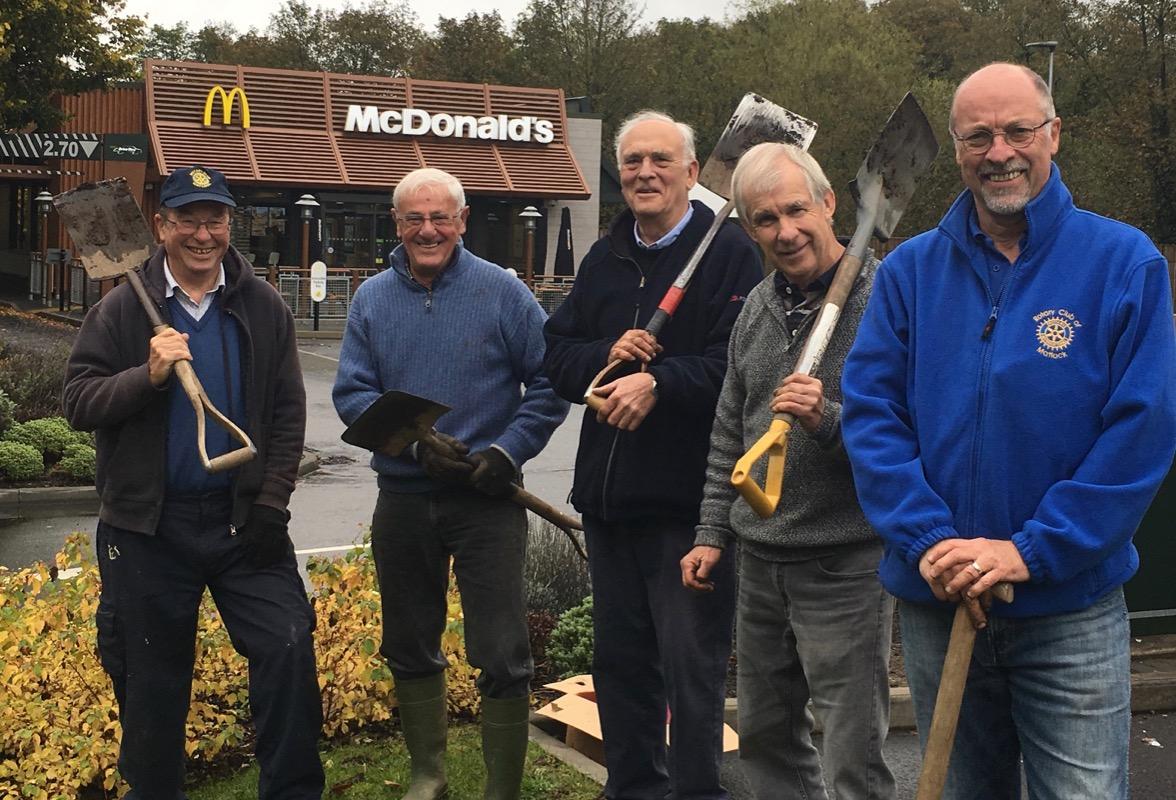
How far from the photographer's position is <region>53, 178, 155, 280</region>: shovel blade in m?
4.62

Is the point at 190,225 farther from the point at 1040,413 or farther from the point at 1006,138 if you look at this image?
the point at 1040,413

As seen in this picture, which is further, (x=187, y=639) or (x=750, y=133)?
(x=750, y=133)

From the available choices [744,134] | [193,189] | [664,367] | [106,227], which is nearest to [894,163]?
[744,134]

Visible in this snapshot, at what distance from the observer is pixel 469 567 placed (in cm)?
459

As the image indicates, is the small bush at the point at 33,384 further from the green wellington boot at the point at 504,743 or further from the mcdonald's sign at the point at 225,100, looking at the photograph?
the mcdonald's sign at the point at 225,100

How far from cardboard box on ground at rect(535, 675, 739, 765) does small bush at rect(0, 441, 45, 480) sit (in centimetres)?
789

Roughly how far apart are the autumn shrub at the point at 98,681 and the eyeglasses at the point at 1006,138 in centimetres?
289

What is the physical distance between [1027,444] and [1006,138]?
644 mm

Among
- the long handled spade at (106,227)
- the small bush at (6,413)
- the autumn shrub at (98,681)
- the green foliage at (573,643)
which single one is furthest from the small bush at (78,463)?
the long handled spade at (106,227)

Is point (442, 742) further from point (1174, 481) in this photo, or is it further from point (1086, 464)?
point (1174, 481)

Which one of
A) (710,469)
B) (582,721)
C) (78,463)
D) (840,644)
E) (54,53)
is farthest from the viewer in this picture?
(54,53)

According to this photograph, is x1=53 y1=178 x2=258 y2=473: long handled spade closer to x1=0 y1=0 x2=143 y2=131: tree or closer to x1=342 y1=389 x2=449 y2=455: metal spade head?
x1=342 y1=389 x2=449 y2=455: metal spade head

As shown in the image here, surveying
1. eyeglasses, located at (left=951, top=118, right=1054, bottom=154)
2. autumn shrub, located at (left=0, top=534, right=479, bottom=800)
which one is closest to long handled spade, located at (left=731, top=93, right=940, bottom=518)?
eyeglasses, located at (left=951, top=118, right=1054, bottom=154)

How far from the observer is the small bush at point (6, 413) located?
12719 mm
